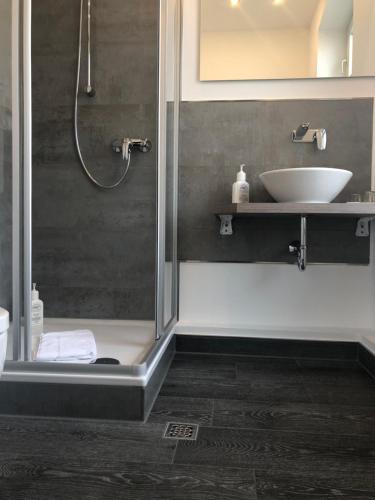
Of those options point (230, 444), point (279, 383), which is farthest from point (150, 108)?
point (230, 444)

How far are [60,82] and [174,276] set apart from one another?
1360 mm

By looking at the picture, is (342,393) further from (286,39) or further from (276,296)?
(286,39)

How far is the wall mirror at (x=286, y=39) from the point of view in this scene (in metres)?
2.33

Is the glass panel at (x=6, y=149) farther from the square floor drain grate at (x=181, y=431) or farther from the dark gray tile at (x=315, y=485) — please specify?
the dark gray tile at (x=315, y=485)

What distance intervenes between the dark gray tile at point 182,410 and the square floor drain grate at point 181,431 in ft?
0.11

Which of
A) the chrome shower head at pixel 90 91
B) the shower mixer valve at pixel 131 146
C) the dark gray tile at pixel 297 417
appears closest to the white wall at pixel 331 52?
the shower mixer valve at pixel 131 146

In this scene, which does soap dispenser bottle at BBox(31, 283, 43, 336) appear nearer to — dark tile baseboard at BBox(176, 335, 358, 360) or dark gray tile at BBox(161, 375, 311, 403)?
dark gray tile at BBox(161, 375, 311, 403)

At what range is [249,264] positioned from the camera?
8.08 ft

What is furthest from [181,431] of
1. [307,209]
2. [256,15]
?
[256,15]

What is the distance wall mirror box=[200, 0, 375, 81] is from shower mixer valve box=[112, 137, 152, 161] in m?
0.51

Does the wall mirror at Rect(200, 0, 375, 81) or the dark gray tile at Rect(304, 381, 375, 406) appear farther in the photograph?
the wall mirror at Rect(200, 0, 375, 81)

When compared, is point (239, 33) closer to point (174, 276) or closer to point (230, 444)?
point (174, 276)

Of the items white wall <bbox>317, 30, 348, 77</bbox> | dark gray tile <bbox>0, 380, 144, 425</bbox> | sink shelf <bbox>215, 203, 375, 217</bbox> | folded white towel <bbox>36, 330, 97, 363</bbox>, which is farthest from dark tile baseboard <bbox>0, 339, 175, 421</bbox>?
white wall <bbox>317, 30, 348, 77</bbox>

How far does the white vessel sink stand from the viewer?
1.93 meters
